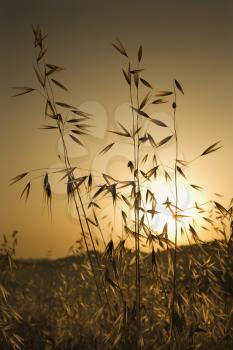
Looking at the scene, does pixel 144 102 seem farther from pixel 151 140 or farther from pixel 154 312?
pixel 154 312

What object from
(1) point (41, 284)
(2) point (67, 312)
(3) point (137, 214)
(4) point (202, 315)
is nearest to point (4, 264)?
(2) point (67, 312)

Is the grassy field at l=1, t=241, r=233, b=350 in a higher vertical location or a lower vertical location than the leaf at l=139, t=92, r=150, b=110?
lower

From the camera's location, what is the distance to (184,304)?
8.88 ft

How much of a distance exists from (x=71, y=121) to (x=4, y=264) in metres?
1.06

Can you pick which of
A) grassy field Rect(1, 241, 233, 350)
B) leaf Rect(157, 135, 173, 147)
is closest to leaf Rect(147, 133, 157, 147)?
leaf Rect(157, 135, 173, 147)

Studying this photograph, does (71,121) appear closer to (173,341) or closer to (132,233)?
(132,233)

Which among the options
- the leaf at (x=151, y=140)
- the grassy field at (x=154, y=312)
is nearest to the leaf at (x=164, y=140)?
the leaf at (x=151, y=140)

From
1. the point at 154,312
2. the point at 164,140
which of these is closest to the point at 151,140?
the point at 164,140

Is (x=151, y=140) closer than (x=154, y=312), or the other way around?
(x=151, y=140)

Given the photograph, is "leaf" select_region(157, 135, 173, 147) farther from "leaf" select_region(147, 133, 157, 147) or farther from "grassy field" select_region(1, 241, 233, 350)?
"grassy field" select_region(1, 241, 233, 350)

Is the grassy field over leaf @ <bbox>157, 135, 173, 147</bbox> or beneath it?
beneath

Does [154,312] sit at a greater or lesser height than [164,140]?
lesser

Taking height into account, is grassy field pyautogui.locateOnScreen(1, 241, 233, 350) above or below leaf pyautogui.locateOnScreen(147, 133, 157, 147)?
below

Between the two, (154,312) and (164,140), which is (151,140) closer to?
(164,140)
